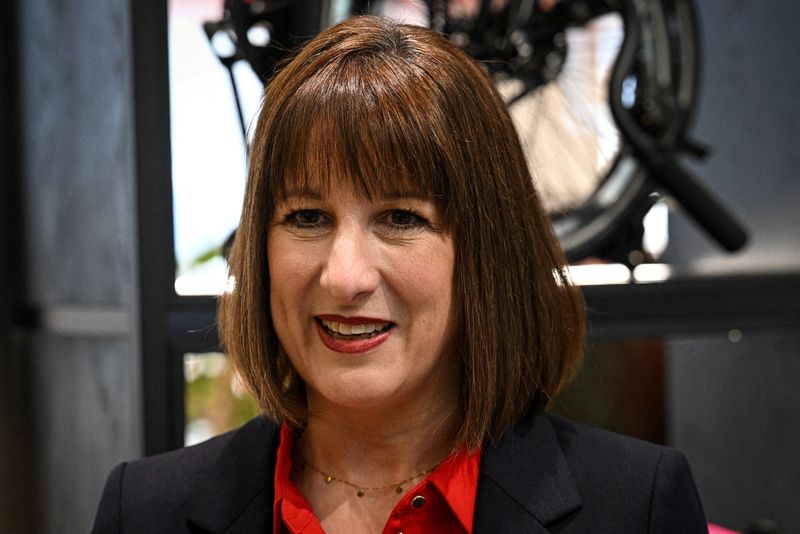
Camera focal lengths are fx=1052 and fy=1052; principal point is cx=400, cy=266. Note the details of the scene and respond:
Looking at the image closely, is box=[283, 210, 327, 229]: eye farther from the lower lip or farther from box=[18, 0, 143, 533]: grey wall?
box=[18, 0, 143, 533]: grey wall

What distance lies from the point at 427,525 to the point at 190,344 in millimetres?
841

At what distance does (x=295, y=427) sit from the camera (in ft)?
4.88

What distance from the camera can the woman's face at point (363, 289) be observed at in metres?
1.27

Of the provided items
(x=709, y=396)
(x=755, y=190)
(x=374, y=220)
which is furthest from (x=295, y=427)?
(x=755, y=190)

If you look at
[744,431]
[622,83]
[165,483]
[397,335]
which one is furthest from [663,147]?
[165,483]

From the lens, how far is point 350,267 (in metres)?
1.26

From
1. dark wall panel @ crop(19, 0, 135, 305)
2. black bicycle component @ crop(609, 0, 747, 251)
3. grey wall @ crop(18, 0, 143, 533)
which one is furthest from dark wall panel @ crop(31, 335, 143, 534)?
black bicycle component @ crop(609, 0, 747, 251)

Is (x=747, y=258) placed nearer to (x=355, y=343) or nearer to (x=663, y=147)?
(x=663, y=147)

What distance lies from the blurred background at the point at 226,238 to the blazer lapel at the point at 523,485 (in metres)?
0.62

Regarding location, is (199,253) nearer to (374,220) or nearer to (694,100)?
(374,220)

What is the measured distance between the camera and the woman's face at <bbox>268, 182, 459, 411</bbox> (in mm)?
1274

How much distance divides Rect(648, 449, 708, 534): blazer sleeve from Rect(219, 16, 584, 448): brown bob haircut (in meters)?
0.18

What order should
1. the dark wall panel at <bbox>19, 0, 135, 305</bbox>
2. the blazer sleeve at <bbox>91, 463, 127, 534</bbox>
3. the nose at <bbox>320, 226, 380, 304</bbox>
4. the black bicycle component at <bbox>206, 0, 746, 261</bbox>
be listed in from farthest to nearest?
the black bicycle component at <bbox>206, 0, 746, 261</bbox>
the dark wall panel at <bbox>19, 0, 135, 305</bbox>
the blazer sleeve at <bbox>91, 463, 127, 534</bbox>
the nose at <bbox>320, 226, 380, 304</bbox>

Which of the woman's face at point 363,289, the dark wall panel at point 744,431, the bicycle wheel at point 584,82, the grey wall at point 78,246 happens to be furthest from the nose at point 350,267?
the dark wall panel at point 744,431
